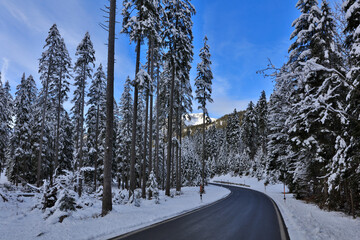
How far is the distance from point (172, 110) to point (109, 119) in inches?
448

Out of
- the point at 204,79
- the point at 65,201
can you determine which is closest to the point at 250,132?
the point at 204,79

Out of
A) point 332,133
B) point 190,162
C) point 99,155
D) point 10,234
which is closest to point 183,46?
point 332,133

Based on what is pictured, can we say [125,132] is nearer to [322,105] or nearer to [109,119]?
[109,119]

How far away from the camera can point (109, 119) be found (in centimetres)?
1065

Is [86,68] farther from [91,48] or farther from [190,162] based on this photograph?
[190,162]

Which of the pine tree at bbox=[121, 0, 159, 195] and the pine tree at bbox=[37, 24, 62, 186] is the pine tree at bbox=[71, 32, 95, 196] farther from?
the pine tree at bbox=[121, 0, 159, 195]

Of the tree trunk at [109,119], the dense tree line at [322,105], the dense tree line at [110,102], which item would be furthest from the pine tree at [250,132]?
the tree trunk at [109,119]

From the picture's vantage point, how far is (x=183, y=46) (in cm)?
2139

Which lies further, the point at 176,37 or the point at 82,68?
the point at 82,68

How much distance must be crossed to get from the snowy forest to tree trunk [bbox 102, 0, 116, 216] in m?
0.05

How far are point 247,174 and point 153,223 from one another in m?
56.0

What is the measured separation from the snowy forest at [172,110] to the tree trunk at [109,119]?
52 mm

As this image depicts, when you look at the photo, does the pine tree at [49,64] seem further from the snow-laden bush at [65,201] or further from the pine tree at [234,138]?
the pine tree at [234,138]

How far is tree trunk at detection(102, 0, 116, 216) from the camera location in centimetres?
1056
